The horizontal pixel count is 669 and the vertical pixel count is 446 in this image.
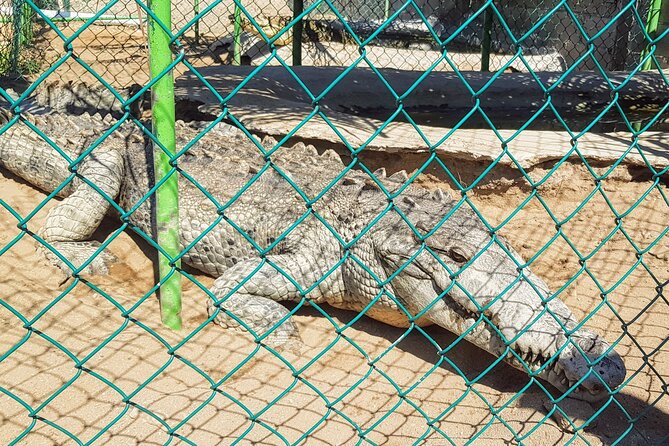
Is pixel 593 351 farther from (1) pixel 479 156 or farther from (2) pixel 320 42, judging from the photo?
(2) pixel 320 42

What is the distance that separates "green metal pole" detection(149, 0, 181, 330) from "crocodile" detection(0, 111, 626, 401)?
0.50ft

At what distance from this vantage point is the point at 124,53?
8.82 metres

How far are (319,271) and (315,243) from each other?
151mm

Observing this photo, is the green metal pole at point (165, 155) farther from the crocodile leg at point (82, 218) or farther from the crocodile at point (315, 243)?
the crocodile leg at point (82, 218)

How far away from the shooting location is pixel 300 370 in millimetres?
1896

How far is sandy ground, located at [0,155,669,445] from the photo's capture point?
6.81 ft

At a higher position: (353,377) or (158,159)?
(158,159)

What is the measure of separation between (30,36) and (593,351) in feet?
25.8

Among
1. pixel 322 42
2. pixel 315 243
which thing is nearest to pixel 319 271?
pixel 315 243

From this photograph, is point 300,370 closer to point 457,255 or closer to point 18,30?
point 457,255

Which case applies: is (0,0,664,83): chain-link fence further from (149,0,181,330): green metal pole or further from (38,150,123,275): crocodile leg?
(149,0,181,330): green metal pole

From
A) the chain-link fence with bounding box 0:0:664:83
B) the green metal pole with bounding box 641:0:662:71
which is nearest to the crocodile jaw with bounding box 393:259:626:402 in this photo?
the chain-link fence with bounding box 0:0:664:83

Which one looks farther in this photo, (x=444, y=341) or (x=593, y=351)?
(x=444, y=341)

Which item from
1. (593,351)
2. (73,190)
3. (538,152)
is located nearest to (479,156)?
(538,152)
